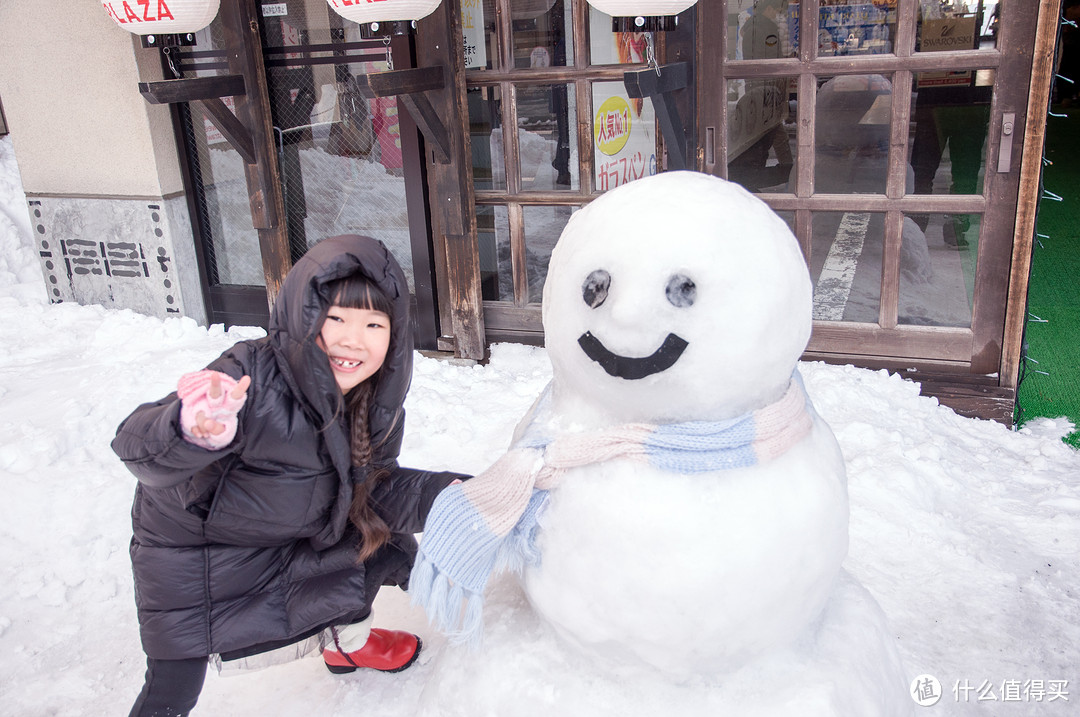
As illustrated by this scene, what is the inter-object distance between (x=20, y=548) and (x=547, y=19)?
2594 mm

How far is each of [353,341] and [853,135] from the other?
7.27 ft

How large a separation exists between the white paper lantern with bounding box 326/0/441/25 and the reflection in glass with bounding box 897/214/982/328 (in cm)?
191

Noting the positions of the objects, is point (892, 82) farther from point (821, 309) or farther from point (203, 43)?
point (203, 43)

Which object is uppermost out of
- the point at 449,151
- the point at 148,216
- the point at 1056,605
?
the point at 449,151

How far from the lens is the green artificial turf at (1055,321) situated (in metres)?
3.39

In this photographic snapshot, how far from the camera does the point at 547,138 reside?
3516 millimetres

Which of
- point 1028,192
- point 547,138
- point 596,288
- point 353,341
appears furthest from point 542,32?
point 596,288

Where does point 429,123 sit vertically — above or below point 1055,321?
above

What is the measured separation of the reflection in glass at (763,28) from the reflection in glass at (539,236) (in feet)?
3.05

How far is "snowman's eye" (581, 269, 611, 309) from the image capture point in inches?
55.9

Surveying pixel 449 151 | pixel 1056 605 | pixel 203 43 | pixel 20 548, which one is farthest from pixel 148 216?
pixel 1056 605

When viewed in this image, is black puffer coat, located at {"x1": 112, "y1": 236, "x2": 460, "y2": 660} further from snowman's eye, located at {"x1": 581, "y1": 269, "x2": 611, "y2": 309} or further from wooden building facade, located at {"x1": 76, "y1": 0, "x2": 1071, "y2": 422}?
wooden building facade, located at {"x1": 76, "y1": 0, "x2": 1071, "y2": 422}

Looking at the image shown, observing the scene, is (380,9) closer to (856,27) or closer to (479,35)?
(479,35)

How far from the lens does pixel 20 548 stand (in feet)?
8.66
